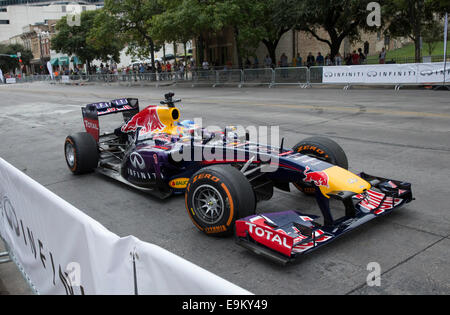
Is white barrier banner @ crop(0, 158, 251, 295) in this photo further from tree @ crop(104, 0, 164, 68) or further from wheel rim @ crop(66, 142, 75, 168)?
tree @ crop(104, 0, 164, 68)

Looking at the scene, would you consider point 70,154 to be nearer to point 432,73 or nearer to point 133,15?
point 432,73

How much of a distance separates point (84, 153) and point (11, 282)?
11.1ft

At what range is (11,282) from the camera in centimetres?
400

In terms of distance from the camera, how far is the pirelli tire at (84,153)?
7102 mm

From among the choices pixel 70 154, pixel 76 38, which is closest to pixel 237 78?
pixel 70 154

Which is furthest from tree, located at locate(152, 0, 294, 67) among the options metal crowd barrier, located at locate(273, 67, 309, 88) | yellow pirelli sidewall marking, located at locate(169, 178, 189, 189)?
yellow pirelli sidewall marking, located at locate(169, 178, 189, 189)

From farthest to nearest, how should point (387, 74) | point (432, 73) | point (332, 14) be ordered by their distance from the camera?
1. point (332, 14)
2. point (387, 74)
3. point (432, 73)

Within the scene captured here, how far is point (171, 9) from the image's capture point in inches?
1113

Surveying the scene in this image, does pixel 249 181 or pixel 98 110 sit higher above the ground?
pixel 98 110

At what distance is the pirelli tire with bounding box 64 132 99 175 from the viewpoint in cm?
710

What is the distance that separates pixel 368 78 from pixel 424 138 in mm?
12477
